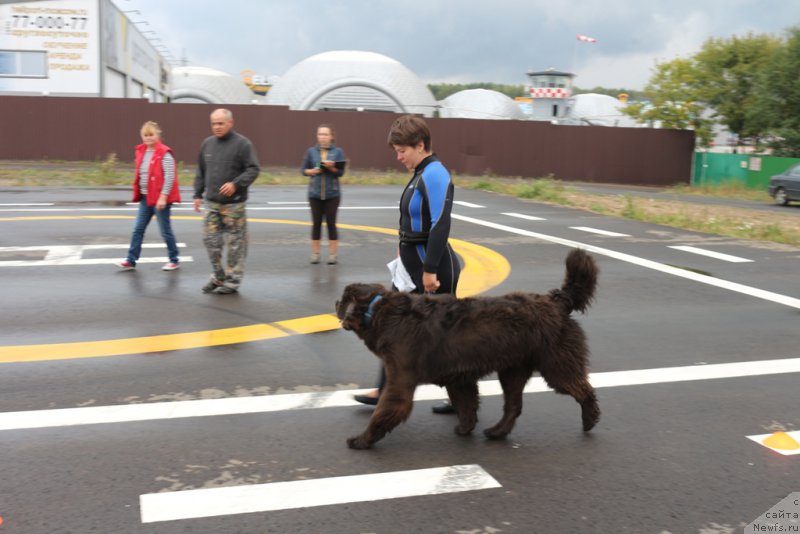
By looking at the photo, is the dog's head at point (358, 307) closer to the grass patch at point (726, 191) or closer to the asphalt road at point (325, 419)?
the asphalt road at point (325, 419)

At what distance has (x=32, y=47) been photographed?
3459cm

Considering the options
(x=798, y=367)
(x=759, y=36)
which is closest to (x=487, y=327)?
(x=798, y=367)

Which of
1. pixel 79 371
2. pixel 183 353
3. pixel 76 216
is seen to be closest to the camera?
pixel 79 371

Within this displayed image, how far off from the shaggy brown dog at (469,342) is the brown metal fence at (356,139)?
2707 centimetres

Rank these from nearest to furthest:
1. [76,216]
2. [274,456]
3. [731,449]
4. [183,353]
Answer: [274,456] < [731,449] < [183,353] < [76,216]

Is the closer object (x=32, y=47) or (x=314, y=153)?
(x=314, y=153)

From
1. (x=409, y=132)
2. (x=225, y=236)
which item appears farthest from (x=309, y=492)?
(x=225, y=236)

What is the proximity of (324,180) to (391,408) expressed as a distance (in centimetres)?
649

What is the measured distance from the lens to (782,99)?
37.7m

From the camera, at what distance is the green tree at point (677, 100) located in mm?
40688

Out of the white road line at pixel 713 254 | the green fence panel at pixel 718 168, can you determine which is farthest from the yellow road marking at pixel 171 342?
the green fence panel at pixel 718 168

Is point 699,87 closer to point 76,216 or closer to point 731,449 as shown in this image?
point 76,216

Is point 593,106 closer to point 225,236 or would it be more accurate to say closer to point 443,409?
point 225,236

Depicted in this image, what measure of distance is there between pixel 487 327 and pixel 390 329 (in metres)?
0.58
